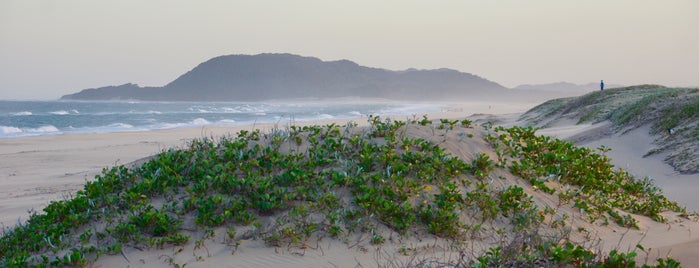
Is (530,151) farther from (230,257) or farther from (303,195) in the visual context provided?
(230,257)

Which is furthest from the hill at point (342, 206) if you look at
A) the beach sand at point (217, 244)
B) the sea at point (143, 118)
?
the sea at point (143, 118)

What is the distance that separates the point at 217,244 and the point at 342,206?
1.32 meters

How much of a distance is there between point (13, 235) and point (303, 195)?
3.04 m

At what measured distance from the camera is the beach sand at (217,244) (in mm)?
4715

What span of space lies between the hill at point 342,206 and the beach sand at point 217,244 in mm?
32

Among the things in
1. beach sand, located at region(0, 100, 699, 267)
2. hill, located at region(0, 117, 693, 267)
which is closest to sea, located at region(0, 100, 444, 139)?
hill, located at region(0, 117, 693, 267)

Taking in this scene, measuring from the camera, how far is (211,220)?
5.21m

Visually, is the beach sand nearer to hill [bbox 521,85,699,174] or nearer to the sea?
hill [bbox 521,85,699,174]

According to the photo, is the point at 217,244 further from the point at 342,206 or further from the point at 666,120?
the point at 666,120

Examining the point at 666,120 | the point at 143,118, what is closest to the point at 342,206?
the point at 666,120

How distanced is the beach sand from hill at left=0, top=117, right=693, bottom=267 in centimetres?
3

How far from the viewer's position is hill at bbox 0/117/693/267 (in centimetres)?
488

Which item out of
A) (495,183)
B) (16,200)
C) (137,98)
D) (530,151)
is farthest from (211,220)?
(137,98)

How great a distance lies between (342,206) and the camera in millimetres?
5496
